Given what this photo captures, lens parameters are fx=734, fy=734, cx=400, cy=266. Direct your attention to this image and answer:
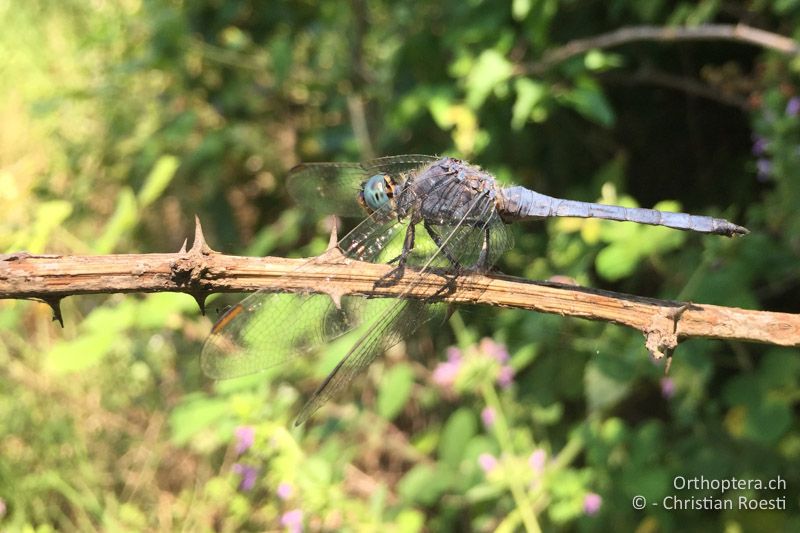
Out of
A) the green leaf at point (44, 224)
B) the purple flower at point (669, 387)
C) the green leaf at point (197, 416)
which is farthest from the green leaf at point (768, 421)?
the green leaf at point (44, 224)

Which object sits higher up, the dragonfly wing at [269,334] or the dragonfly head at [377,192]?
the dragonfly head at [377,192]

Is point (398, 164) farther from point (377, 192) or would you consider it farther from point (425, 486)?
point (425, 486)

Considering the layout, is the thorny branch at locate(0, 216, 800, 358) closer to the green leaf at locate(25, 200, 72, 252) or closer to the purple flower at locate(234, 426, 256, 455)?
the purple flower at locate(234, 426, 256, 455)

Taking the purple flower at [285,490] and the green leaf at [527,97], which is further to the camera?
the green leaf at [527,97]

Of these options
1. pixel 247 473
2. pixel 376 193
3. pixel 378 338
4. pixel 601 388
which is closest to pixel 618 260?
pixel 601 388

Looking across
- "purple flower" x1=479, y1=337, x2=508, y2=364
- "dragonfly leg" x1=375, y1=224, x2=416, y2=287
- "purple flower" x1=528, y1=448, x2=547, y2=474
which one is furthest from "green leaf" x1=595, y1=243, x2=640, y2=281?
"dragonfly leg" x1=375, y1=224, x2=416, y2=287

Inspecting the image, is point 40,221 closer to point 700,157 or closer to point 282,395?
point 282,395

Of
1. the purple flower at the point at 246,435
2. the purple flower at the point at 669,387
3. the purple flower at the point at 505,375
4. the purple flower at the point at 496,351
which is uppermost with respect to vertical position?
the purple flower at the point at 496,351

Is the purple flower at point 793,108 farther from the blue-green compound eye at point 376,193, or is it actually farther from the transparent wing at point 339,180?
the blue-green compound eye at point 376,193

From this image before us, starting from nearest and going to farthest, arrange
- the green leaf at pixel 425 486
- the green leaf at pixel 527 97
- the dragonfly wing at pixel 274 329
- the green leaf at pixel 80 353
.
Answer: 1. the dragonfly wing at pixel 274 329
2. the green leaf at pixel 80 353
3. the green leaf at pixel 527 97
4. the green leaf at pixel 425 486
